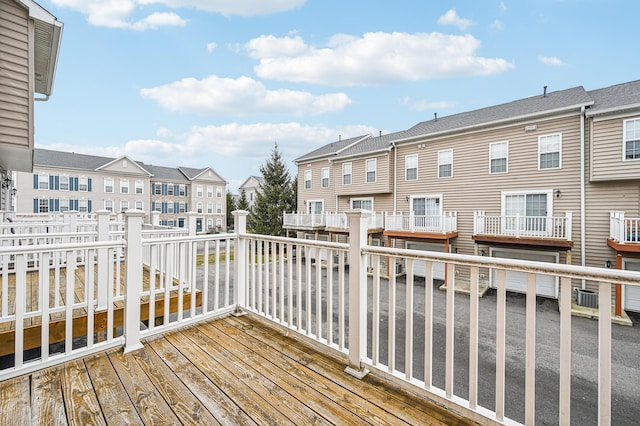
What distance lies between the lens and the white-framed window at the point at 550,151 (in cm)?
886

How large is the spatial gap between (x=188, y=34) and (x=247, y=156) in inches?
703

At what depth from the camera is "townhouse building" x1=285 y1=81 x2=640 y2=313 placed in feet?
25.7

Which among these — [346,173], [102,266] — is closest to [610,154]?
[346,173]

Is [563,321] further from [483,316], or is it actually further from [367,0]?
[367,0]

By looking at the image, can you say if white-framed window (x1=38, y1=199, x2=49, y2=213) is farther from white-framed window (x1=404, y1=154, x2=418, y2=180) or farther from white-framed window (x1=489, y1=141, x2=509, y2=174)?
white-framed window (x1=489, y1=141, x2=509, y2=174)

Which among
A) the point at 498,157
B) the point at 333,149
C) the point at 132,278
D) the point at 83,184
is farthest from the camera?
the point at 83,184

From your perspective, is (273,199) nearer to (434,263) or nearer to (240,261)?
(434,263)

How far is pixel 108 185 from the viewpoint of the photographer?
23.1 metres

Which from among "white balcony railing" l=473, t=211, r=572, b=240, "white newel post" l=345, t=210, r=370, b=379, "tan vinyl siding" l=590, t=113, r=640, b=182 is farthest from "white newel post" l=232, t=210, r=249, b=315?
"tan vinyl siding" l=590, t=113, r=640, b=182

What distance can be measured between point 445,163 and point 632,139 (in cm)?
505

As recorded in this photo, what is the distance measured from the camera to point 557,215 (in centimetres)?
885

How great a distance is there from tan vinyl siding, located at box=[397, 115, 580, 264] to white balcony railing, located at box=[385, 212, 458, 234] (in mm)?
433

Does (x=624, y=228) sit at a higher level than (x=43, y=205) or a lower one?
lower

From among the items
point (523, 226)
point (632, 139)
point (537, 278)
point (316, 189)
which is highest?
point (632, 139)
